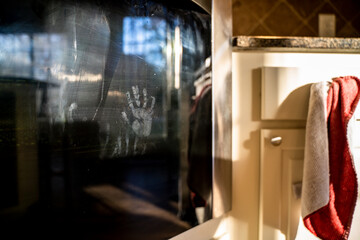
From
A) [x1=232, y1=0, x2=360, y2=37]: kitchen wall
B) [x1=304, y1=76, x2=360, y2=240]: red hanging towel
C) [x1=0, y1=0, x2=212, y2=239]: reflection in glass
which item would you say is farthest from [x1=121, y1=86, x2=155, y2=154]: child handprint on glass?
[x1=232, y1=0, x2=360, y2=37]: kitchen wall

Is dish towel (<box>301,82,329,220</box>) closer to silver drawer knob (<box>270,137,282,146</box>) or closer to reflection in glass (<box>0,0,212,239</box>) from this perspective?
silver drawer knob (<box>270,137,282,146</box>)

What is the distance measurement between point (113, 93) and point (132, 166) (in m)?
0.14

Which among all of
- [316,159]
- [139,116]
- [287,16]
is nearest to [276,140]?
[316,159]

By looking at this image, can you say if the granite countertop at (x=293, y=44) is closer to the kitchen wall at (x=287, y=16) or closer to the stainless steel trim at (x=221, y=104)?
the stainless steel trim at (x=221, y=104)

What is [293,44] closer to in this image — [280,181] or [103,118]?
[280,181]

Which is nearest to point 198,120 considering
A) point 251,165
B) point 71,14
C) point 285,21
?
point 251,165

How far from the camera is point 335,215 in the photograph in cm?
72

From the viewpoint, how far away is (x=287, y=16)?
146cm

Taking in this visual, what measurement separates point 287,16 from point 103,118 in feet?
4.23

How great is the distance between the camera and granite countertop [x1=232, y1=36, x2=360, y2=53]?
0.77 meters

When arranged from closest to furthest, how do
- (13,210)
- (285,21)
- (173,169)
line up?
(13,210), (173,169), (285,21)

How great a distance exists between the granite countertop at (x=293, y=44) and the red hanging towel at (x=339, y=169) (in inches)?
4.3

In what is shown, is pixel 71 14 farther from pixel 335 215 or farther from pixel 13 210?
pixel 335 215

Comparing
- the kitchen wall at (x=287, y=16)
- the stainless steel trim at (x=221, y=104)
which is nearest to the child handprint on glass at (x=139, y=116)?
the stainless steel trim at (x=221, y=104)
